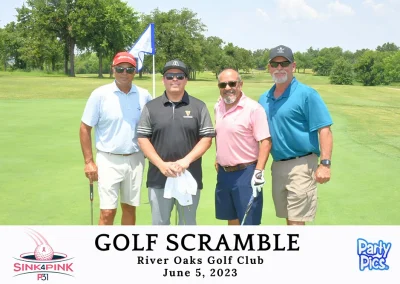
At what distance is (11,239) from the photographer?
3.35 metres

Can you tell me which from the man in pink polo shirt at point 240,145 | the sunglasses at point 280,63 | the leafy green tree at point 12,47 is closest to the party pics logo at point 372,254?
the man in pink polo shirt at point 240,145

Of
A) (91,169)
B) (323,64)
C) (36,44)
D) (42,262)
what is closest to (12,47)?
(36,44)

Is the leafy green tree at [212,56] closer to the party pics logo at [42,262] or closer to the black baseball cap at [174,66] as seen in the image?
the black baseball cap at [174,66]

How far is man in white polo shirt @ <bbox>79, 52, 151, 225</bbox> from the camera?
180 inches

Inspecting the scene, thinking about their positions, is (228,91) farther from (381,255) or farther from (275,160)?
(381,255)

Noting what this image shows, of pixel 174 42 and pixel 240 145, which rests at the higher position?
pixel 174 42

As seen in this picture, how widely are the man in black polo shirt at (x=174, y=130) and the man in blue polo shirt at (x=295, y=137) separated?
2.36 ft

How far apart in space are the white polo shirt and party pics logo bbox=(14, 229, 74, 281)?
56.8 inches

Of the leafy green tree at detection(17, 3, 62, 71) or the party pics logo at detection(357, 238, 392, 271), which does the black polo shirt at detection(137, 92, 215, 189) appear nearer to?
the party pics logo at detection(357, 238, 392, 271)

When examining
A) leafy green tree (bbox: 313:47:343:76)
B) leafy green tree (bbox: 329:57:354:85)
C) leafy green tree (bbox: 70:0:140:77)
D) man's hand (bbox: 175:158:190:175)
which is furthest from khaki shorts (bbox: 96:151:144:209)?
leafy green tree (bbox: 313:47:343:76)

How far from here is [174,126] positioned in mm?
4094

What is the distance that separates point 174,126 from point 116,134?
820 mm

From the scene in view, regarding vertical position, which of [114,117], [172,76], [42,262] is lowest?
[42,262]

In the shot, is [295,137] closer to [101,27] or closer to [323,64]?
[101,27]
